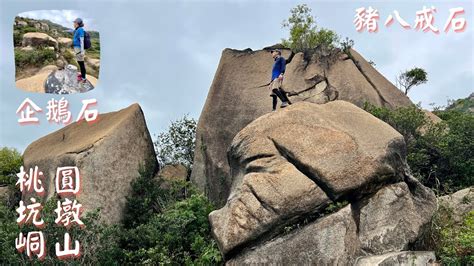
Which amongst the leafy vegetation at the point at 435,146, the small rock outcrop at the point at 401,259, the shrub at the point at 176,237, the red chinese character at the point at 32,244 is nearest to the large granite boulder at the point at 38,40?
the red chinese character at the point at 32,244

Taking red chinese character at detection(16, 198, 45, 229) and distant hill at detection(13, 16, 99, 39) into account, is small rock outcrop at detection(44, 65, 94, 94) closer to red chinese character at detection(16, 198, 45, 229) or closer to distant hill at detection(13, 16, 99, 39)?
distant hill at detection(13, 16, 99, 39)

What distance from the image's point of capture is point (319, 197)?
12391 millimetres

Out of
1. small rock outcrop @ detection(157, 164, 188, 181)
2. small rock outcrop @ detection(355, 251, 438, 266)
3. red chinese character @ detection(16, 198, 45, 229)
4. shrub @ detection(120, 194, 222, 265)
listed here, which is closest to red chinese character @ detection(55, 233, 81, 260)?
red chinese character @ detection(16, 198, 45, 229)

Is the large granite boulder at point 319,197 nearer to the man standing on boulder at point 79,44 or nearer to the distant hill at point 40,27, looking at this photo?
the man standing on boulder at point 79,44

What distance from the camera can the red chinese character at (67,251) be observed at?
49.0ft

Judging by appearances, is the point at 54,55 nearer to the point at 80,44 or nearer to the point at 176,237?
the point at 80,44

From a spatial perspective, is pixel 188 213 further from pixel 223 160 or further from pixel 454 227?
pixel 454 227

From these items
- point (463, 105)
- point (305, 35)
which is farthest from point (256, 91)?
point (463, 105)

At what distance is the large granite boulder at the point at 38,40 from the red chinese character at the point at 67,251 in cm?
500

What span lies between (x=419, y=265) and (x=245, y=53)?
11.4 metres

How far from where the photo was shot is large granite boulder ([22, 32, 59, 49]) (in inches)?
589

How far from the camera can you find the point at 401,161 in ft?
44.6

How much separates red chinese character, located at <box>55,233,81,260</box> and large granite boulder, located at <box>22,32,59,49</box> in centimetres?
500

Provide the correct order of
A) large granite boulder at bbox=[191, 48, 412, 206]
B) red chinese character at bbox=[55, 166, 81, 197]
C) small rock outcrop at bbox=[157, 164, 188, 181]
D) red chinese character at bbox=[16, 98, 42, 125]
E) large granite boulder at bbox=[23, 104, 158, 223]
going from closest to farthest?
red chinese character at bbox=[16, 98, 42, 125] → red chinese character at bbox=[55, 166, 81, 197] → large granite boulder at bbox=[23, 104, 158, 223] → large granite boulder at bbox=[191, 48, 412, 206] → small rock outcrop at bbox=[157, 164, 188, 181]
